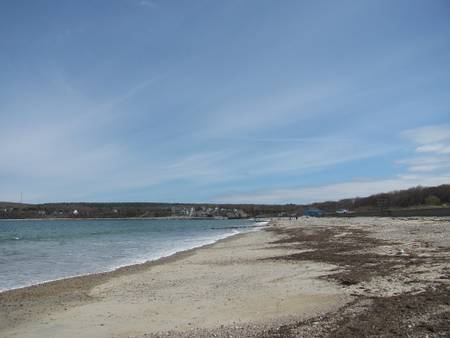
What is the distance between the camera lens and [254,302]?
448 inches

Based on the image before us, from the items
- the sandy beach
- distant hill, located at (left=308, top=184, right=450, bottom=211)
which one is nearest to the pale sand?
the sandy beach

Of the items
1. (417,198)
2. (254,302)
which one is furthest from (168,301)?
(417,198)

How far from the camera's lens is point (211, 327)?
916 cm

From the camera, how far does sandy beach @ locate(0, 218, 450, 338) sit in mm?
8617

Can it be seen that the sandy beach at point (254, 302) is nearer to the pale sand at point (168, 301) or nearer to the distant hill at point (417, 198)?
the pale sand at point (168, 301)

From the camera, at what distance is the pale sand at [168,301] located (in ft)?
31.9

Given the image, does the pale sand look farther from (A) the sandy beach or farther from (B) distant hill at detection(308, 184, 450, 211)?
(B) distant hill at detection(308, 184, 450, 211)

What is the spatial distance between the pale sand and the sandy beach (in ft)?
0.08

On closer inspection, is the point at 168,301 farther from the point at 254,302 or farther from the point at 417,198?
the point at 417,198

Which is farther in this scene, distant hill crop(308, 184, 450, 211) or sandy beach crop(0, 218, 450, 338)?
distant hill crop(308, 184, 450, 211)

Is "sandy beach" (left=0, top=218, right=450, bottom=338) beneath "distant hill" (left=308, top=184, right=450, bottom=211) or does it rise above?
beneath

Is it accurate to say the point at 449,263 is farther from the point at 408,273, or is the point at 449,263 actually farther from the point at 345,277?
the point at 345,277

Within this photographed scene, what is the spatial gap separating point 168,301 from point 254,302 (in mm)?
2370

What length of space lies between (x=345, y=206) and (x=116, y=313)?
191m
